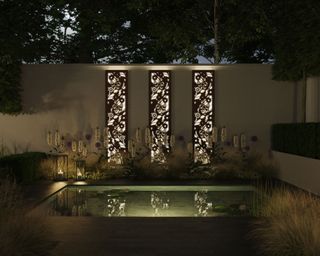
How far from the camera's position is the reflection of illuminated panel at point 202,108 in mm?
13469

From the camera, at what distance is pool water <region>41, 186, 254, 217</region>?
794 centimetres

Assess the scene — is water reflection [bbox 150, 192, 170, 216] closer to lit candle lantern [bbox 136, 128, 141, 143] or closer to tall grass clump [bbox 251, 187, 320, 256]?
tall grass clump [bbox 251, 187, 320, 256]

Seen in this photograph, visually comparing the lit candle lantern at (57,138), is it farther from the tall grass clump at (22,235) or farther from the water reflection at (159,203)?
the tall grass clump at (22,235)

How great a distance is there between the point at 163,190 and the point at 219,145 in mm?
3227

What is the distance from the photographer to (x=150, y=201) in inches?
A: 361

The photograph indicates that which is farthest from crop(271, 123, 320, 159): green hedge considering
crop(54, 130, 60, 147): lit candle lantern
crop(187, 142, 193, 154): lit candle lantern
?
crop(54, 130, 60, 147): lit candle lantern

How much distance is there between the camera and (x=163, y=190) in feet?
34.8

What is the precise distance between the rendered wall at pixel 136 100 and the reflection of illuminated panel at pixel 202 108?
125mm

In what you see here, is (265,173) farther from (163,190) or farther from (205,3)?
(205,3)

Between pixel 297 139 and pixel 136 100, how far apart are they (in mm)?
4267

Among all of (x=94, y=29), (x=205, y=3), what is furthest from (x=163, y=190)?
(x=94, y=29)

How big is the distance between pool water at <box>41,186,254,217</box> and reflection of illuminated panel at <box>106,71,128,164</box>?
116 inches

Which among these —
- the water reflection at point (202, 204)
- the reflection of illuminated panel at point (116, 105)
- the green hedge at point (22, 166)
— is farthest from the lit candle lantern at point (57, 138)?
the water reflection at point (202, 204)

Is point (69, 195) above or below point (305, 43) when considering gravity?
below
